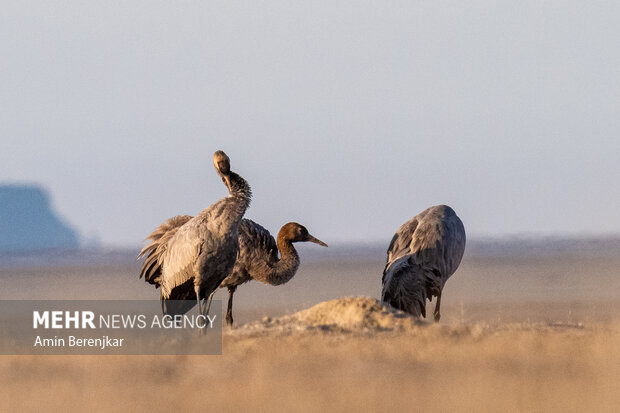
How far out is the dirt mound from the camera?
49.1 feet

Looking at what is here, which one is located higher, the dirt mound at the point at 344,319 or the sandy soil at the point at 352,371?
the dirt mound at the point at 344,319

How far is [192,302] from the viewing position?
53.3ft

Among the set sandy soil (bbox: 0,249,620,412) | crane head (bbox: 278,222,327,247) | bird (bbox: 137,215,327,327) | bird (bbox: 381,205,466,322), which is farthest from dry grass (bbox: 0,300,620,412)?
crane head (bbox: 278,222,327,247)

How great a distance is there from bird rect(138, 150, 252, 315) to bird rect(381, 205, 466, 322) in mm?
2471

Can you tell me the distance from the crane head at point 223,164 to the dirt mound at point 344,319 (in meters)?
2.04

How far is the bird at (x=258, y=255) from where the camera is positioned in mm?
17469

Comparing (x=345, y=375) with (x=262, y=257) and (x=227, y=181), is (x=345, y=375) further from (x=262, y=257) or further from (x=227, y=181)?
(x=262, y=257)

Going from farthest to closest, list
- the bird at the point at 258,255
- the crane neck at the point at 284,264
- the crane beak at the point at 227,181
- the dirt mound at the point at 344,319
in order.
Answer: the crane neck at the point at 284,264, the bird at the point at 258,255, the crane beak at the point at 227,181, the dirt mound at the point at 344,319

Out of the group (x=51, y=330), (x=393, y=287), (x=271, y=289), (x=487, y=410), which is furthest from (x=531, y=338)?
(x=271, y=289)

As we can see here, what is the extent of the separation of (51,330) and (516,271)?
114 ft

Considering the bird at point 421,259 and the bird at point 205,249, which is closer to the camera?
the bird at point 205,249
